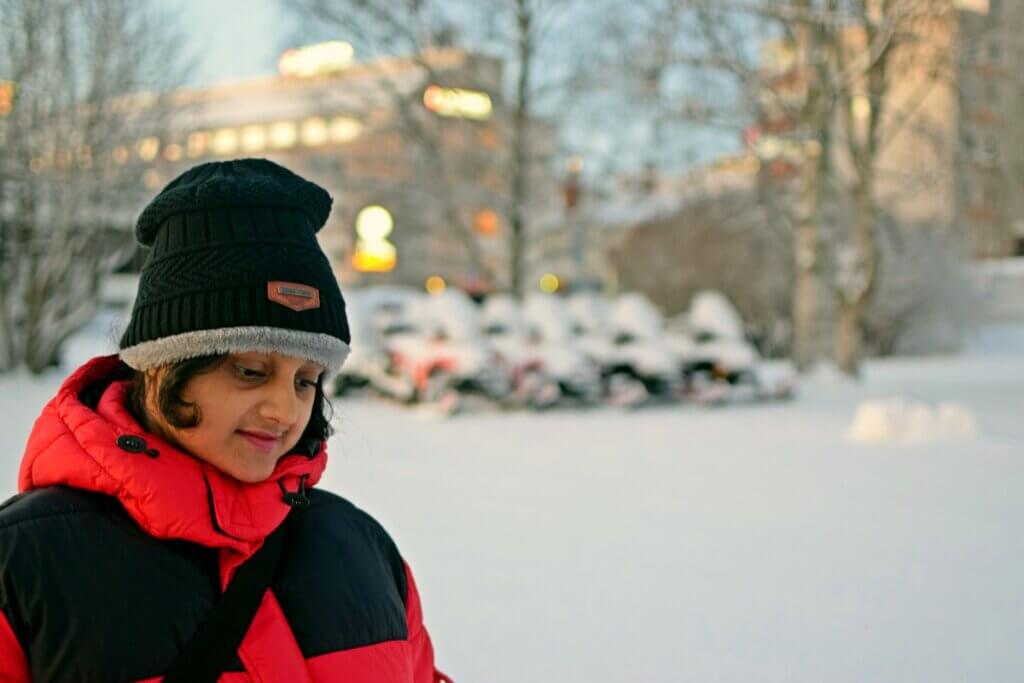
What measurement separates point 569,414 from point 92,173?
28.7 feet

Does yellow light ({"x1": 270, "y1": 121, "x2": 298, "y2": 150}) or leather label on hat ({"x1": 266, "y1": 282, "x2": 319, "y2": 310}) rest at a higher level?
yellow light ({"x1": 270, "y1": 121, "x2": 298, "y2": 150})

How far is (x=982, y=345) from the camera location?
33.4 metres

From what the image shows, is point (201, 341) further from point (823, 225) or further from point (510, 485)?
point (823, 225)

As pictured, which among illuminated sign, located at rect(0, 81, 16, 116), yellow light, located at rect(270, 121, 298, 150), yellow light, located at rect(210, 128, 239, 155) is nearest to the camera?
illuminated sign, located at rect(0, 81, 16, 116)

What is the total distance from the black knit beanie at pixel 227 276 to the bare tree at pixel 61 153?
51.7 ft

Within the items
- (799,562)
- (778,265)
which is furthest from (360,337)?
(778,265)

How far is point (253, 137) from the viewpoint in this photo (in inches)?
2739

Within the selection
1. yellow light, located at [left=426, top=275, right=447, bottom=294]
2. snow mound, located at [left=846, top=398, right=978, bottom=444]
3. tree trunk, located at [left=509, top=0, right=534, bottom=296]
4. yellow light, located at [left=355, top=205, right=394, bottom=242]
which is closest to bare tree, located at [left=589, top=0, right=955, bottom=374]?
tree trunk, located at [left=509, top=0, right=534, bottom=296]

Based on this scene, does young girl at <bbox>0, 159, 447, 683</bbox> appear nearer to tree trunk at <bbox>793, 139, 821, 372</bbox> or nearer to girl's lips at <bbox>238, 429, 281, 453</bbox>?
girl's lips at <bbox>238, 429, 281, 453</bbox>

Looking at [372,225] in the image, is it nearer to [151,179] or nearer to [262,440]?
[151,179]

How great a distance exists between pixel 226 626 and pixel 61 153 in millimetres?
16986

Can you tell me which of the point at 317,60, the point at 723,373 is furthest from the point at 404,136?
the point at 723,373

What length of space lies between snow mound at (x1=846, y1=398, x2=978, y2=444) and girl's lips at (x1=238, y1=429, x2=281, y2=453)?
8.67 meters

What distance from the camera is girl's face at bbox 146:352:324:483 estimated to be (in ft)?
5.52
